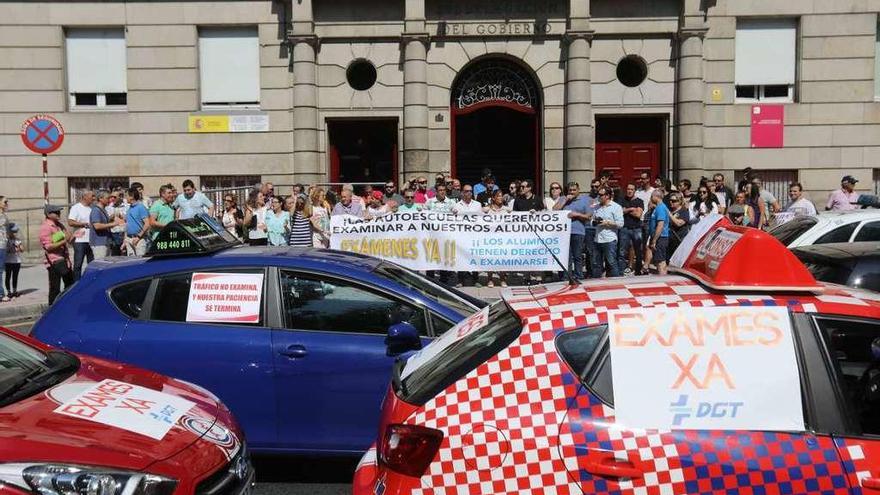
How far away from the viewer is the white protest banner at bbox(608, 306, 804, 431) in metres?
2.96

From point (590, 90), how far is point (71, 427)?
17085 millimetres

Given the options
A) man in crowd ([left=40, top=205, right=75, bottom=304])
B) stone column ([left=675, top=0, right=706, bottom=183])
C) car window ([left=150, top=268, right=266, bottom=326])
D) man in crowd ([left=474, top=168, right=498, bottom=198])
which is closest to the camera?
car window ([left=150, top=268, right=266, bottom=326])

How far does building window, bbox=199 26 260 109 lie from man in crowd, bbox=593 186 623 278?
33.2ft

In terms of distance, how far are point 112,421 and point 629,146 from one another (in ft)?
58.1

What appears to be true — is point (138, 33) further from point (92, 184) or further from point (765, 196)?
point (765, 196)

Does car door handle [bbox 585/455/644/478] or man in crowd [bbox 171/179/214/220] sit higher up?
man in crowd [bbox 171/179/214/220]

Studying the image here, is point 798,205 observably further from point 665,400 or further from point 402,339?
point 665,400

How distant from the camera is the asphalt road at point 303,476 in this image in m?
5.16

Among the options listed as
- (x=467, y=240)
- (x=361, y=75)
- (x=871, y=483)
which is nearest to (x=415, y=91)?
(x=361, y=75)

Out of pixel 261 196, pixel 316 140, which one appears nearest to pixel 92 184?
pixel 316 140

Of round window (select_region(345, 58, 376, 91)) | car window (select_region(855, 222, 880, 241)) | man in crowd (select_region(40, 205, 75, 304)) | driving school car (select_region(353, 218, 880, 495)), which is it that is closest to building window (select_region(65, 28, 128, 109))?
round window (select_region(345, 58, 376, 91))

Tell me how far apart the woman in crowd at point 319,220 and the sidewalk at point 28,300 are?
4.46 metres

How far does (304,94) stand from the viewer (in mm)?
19062

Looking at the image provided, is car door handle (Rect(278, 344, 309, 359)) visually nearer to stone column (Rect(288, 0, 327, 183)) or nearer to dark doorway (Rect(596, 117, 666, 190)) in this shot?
stone column (Rect(288, 0, 327, 183))
